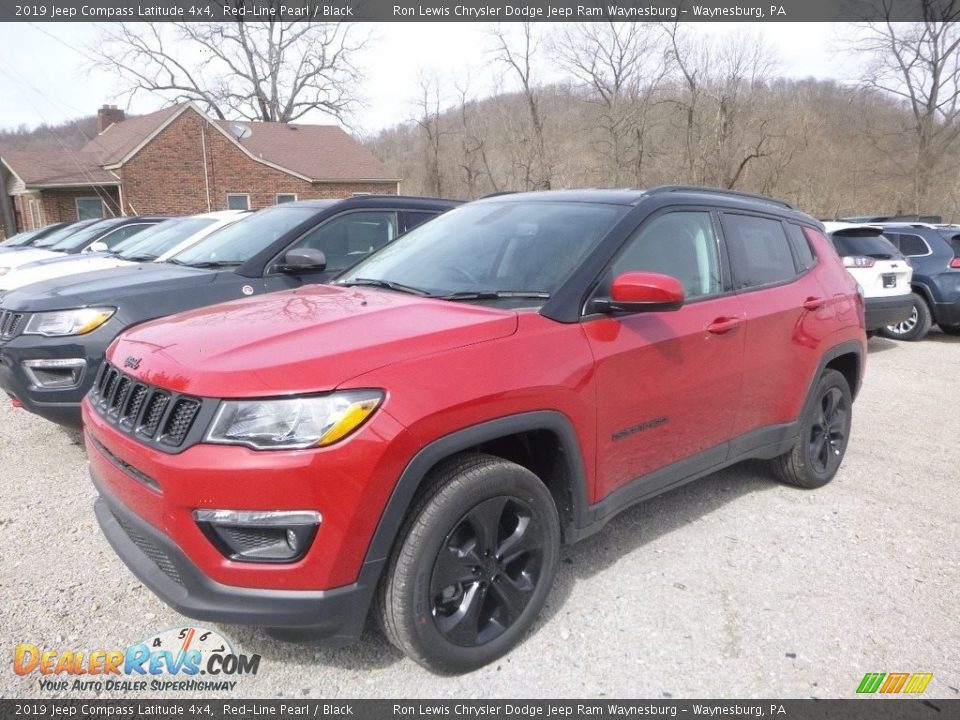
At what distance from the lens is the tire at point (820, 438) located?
422 cm

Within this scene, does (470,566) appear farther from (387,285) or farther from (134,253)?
(134,253)

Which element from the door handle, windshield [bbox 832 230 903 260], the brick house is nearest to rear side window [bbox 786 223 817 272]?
the door handle

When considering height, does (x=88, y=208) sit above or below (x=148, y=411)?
above

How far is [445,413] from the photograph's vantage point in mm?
2336

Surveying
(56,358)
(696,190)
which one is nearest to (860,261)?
(696,190)

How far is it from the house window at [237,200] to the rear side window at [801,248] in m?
30.0

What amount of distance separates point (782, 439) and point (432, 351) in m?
2.60

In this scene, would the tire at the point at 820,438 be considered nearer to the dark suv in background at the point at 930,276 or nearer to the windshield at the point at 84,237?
the dark suv in background at the point at 930,276

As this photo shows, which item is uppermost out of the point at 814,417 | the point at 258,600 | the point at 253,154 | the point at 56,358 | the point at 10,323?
the point at 253,154

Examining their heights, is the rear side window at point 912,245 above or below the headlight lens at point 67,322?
below

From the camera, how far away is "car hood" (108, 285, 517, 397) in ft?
7.30

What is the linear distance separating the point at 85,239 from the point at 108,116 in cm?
3260

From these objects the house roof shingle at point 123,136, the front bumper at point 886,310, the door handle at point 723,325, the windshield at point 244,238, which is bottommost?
the front bumper at point 886,310

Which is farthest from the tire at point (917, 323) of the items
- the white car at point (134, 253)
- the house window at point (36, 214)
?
the house window at point (36, 214)
